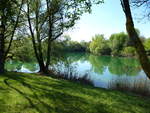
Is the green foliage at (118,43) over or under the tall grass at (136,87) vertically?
over

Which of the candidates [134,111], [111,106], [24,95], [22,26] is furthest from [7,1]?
[22,26]

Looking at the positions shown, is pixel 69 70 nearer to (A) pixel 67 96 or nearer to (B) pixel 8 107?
(A) pixel 67 96

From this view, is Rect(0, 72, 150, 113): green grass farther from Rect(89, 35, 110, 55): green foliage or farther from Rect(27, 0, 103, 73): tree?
Rect(89, 35, 110, 55): green foliage

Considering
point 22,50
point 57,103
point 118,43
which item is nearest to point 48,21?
point 22,50

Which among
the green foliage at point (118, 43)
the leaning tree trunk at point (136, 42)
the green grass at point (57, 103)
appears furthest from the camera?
the green foliage at point (118, 43)

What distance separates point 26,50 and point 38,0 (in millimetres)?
4185

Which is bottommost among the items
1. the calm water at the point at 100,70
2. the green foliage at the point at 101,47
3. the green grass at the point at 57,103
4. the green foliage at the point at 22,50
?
the green grass at the point at 57,103

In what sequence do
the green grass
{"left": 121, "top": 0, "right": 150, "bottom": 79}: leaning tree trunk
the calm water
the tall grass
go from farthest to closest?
the calm water → the tall grass → the green grass → {"left": 121, "top": 0, "right": 150, "bottom": 79}: leaning tree trunk

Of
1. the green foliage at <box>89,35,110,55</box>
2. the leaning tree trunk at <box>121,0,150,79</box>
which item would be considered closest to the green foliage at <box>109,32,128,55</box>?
the green foliage at <box>89,35,110,55</box>

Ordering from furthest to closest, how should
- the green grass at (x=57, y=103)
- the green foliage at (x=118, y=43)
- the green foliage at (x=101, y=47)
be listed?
1. the green foliage at (x=101, y=47)
2. the green foliage at (x=118, y=43)
3. the green grass at (x=57, y=103)

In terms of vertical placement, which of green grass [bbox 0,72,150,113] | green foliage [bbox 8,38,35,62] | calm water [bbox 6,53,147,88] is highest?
green foliage [bbox 8,38,35,62]

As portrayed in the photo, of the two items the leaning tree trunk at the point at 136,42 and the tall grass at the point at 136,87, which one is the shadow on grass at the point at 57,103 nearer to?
the leaning tree trunk at the point at 136,42

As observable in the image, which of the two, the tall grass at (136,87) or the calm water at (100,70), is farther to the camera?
the calm water at (100,70)

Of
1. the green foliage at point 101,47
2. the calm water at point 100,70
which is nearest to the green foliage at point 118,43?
the green foliage at point 101,47
